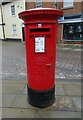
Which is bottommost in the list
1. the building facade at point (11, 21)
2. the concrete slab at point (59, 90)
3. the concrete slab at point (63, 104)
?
the concrete slab at point (63, 104)

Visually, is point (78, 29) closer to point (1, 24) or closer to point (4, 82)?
point (4, 82)

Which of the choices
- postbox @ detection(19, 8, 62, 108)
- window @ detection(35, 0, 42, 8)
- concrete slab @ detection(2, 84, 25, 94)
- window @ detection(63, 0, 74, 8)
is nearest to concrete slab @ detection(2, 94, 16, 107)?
concrete slab @ detection(2, 84, 25, 94)

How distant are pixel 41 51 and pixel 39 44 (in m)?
0.15

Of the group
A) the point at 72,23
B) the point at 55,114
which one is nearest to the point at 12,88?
the point at 55,114

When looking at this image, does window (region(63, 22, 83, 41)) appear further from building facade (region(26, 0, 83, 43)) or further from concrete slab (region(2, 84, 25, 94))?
concrete slab (region(2, 84, 25, 94))

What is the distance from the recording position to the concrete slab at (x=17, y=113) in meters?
3.17

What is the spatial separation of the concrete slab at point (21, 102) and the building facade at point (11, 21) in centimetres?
1797

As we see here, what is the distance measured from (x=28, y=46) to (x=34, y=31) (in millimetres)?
350

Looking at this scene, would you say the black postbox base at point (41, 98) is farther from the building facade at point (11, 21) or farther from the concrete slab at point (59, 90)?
the building facade at point (11, 21)

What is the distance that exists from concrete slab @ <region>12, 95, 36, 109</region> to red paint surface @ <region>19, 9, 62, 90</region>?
0.46m

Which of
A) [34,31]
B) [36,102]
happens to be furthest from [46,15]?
[36,102]

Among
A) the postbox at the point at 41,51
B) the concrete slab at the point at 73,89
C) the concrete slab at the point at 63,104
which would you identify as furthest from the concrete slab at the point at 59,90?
the postbox at the point at 41,51

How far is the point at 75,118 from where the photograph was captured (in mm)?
3121

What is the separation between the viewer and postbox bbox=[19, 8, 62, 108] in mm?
3004
